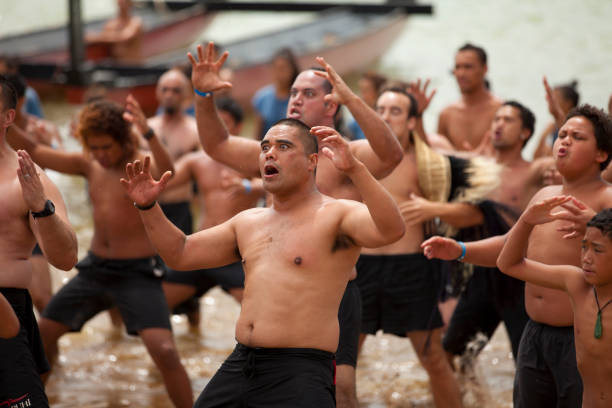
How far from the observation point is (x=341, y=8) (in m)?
20.1

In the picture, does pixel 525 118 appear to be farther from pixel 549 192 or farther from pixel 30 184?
pixel 30 184

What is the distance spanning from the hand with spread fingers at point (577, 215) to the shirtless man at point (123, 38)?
14.2 m

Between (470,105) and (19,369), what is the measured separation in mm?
4733

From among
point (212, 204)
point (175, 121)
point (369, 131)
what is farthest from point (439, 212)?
point (175, 121)

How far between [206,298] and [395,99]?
3.36m

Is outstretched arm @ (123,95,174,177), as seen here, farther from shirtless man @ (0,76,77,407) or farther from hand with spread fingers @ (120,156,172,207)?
hand with spread fingers @ (120,156,172,207)

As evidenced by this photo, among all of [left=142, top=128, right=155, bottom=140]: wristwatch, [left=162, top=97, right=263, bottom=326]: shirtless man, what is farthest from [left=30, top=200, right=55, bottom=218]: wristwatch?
[left=162, top=97, right=263, bottom=326]: shirtless man

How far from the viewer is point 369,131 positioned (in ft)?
15.0

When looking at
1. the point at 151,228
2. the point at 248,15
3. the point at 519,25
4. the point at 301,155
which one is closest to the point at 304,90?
the point at 301,155

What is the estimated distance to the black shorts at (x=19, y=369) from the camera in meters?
4.07

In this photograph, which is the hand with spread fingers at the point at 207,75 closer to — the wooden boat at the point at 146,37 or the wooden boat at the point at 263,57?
the wooden boat at the point at 263,57

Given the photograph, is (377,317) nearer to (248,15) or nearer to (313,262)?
(313,262)

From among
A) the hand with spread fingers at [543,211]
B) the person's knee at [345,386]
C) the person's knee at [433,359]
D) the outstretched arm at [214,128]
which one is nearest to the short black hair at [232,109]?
the outstretched arm at [214,128]

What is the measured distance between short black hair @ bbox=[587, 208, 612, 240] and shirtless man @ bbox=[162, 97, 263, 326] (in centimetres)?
275
